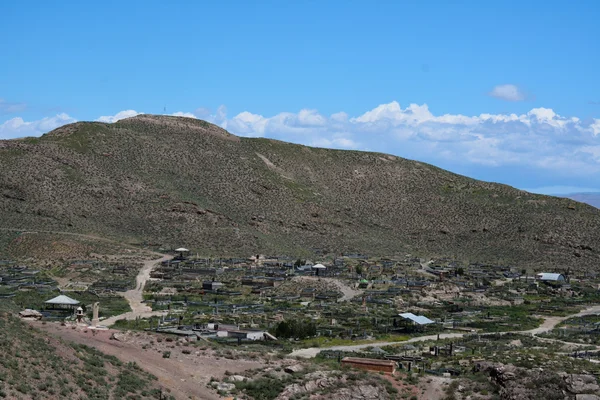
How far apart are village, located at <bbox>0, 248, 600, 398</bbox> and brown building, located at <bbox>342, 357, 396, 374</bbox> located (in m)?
0.05

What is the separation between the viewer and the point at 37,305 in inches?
2132

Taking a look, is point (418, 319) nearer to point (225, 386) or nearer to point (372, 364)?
point (372, 364)

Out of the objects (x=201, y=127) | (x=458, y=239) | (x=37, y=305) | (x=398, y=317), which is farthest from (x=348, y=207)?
(x=37, y=305)

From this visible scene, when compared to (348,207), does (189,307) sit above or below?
below

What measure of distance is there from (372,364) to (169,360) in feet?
27.7

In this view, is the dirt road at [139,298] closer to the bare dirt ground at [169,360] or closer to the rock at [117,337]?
the rock at [117,337]

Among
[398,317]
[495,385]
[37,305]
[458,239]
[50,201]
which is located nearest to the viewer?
[495,385]

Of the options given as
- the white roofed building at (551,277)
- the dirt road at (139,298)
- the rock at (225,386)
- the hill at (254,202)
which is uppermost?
the hill at (254,202)

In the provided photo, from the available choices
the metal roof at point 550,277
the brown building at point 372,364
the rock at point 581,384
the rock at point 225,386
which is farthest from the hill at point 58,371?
the metal roof at point 550,277

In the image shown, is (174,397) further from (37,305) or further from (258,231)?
(258,231)

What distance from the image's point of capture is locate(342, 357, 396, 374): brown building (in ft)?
121

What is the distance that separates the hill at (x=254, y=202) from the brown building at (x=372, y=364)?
192ft

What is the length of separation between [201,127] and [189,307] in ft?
298

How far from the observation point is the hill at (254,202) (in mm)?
107438
